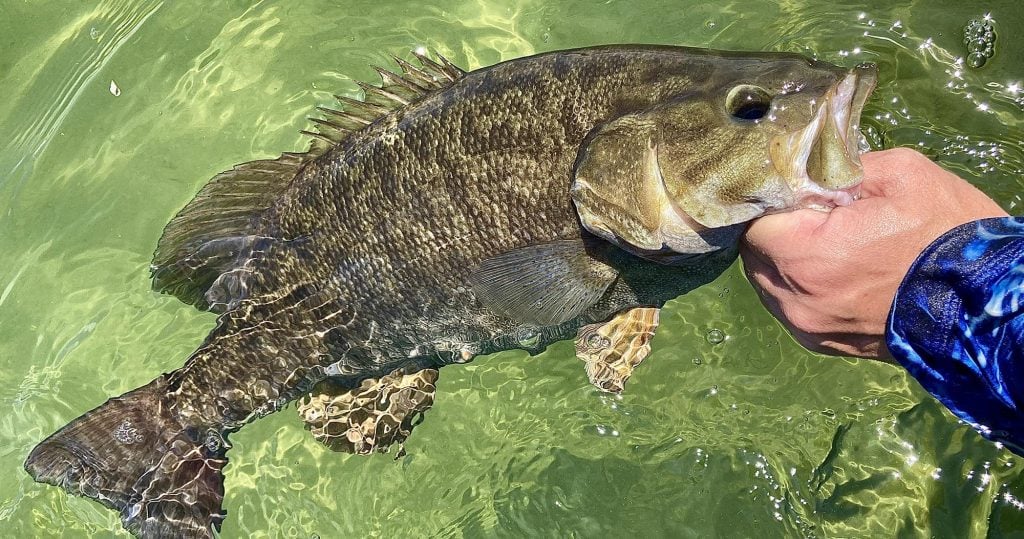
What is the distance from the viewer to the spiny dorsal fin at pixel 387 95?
8.72 ft

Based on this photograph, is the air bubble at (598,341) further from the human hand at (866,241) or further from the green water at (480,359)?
the human hand at (866,241)

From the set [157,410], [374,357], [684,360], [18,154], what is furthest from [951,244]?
[18,154]

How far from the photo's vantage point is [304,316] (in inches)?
113

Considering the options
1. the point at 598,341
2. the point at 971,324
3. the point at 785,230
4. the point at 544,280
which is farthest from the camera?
the point at 598,341

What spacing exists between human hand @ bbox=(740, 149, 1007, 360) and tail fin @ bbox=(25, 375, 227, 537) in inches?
91.2

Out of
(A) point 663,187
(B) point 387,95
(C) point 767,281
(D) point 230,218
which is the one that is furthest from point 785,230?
(D) point 230,218

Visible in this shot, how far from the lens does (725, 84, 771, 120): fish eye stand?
2098 millimetres

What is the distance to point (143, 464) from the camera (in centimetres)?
298

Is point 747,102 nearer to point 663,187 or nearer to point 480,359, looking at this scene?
point 663,187

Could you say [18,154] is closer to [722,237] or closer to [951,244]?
[722,237]

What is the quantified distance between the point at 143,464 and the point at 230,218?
1.03 metres

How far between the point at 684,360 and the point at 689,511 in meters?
0.66

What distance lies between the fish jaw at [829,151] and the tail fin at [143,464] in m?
2.40

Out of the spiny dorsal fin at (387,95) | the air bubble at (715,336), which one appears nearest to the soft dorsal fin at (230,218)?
the spiny dorsal fin at (387,95)
